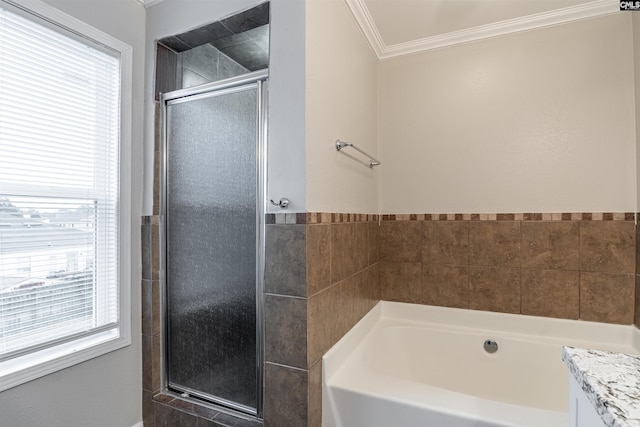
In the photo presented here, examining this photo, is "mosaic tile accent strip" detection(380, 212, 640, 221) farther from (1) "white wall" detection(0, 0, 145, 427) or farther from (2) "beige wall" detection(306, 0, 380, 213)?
(1) "white wall" detection(0, 0, 145, 427)

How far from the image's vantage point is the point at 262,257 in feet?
5.17


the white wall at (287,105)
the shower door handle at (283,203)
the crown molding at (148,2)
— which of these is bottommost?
the shower door handle at (283,203)

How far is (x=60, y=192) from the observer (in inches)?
58.1

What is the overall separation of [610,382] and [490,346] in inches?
63.0

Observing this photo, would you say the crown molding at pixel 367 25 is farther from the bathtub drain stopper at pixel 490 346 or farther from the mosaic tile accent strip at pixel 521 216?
the bathtub drain stopper at pixel 490 346

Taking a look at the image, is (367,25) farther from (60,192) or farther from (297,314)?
(60,192)

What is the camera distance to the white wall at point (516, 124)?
1.84 metres

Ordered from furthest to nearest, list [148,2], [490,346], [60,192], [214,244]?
1. [490,346]
2. [148,2]
3. [214,244]
4. [60,192]

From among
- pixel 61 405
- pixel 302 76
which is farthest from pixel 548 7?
pixel 61 405

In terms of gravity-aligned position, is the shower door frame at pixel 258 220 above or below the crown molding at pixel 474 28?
below

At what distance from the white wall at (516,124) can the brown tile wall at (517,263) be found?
0.11 meters

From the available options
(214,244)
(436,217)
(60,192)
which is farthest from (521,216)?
(60,192)

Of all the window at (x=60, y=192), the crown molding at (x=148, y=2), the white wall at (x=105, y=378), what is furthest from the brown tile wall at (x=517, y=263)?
the crown molding at (x=148, y=2)

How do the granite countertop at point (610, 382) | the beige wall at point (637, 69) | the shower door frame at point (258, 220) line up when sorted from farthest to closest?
1. the beige wall at point (637, 69)
2. the shower door frame at point (258, 220)
3. the granite countertop at point (610, 382)
